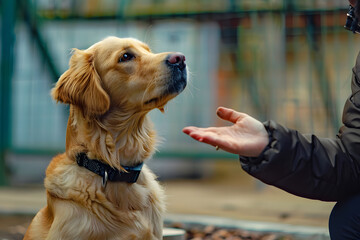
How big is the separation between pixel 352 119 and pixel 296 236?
1929 millimetres

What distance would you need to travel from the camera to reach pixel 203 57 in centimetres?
610

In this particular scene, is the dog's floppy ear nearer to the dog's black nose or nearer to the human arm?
the dog's black nose

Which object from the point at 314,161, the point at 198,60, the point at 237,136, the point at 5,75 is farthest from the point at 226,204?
the point at 237,136

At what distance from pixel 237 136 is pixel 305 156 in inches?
9.8

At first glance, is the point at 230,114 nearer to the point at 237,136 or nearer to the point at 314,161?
the point at 237,136

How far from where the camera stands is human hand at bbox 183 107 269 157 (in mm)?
1636

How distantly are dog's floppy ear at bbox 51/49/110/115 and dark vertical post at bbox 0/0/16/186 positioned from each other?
373cm

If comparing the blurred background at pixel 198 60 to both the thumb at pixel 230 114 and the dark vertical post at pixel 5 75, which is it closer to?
the dark vertical post at pixel 5 75

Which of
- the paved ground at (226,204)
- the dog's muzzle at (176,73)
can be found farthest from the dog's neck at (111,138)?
the paved ground at (226,204)

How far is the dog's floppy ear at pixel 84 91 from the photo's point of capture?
2436 millimetres

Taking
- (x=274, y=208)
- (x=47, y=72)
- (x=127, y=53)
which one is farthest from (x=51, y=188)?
(x=47, y=72)

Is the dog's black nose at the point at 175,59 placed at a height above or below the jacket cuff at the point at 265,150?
above

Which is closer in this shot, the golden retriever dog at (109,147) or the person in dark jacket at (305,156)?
the person in dark jacket at (305,156)

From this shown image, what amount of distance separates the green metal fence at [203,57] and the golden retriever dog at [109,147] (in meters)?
2.76
